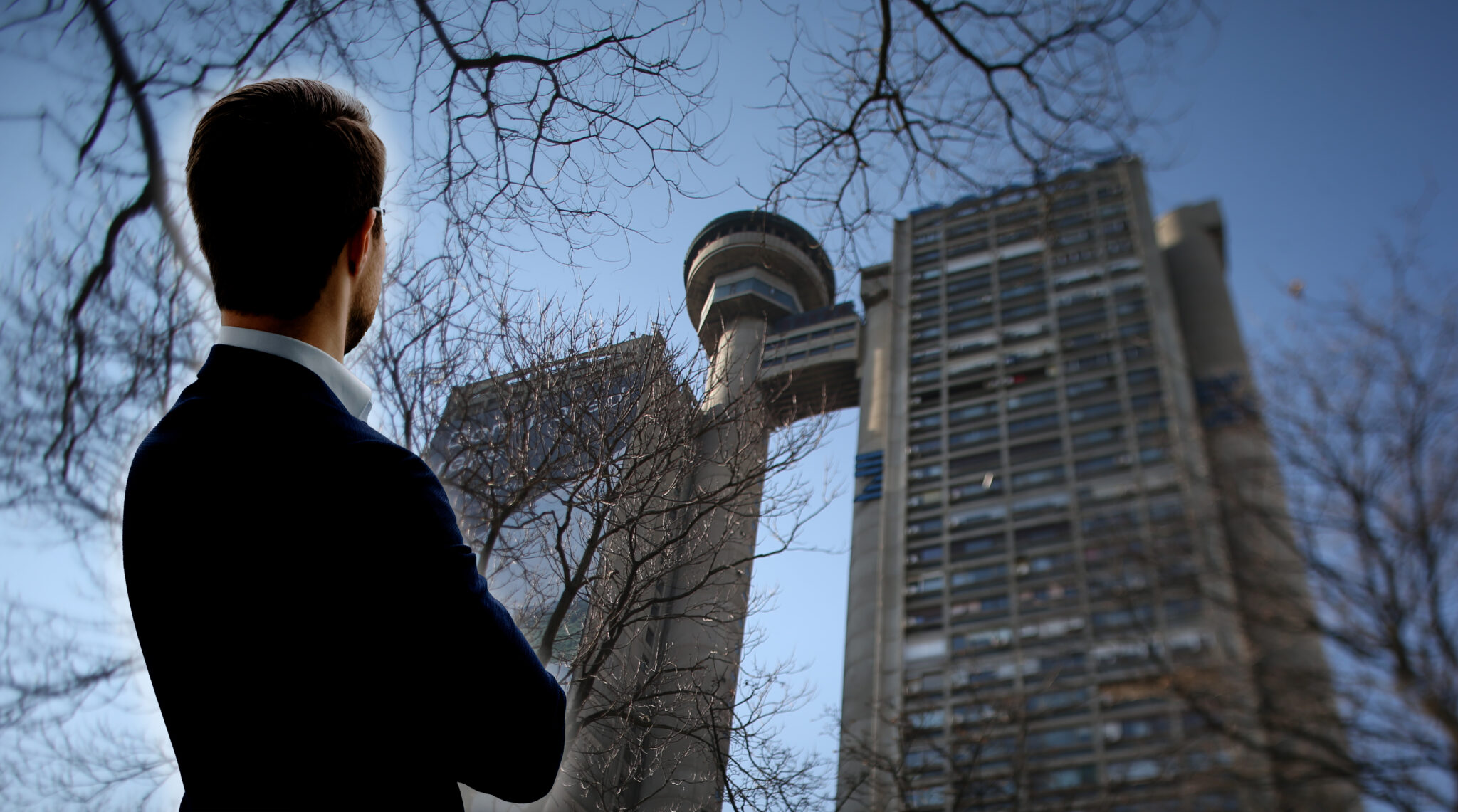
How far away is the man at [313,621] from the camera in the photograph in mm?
456

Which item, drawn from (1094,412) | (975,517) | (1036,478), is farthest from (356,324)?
(975,517)

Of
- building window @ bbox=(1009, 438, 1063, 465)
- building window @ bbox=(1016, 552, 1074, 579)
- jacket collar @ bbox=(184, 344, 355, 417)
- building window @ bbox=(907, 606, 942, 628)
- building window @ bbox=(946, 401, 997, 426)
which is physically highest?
building window @ bbox=(946, 401, 997, 426)

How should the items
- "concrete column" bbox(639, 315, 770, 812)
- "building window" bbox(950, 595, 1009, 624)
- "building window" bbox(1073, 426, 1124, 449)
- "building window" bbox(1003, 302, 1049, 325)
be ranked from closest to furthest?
1. "concrete column" bbox(639, 315, 770, 812)
2. "building window" bbox(1073, 426, 1124, 449)
3. "building window" bbox(950, 595, 1009, 624)
4. "building window" bbox(1003, 302, 1049, 325)

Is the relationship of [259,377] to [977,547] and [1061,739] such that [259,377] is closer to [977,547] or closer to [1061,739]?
[1061,739]

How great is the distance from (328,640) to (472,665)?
0.26 feet

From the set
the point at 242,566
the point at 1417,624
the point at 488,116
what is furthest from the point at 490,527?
the point at 242,566

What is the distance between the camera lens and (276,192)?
0.60m

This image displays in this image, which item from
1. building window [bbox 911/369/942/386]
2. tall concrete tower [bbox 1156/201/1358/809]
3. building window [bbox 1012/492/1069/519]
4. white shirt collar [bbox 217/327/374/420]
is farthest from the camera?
building window [bbox 911/369/942/386]

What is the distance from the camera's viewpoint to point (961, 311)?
1911cm

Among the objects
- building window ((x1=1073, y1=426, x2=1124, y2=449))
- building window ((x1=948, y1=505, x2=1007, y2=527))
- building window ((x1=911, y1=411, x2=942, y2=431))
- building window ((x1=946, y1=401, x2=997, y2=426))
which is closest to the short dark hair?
building window ((x1=1073, y1=426, x2=1124, y2=449))

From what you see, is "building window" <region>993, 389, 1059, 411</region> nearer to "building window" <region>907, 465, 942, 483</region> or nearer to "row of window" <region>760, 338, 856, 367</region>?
"building window" <region>907, 465, 942, 483</region>

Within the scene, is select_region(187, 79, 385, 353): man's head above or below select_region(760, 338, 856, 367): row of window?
below

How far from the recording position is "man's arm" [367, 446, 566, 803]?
1.51 feet

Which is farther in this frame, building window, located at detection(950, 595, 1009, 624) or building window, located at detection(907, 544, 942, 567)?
building window, located at detection(907, 544, 942, 567)
